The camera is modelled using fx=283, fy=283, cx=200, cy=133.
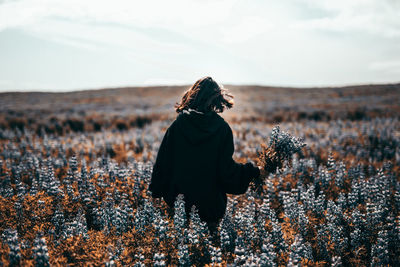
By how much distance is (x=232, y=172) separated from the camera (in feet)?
12.9

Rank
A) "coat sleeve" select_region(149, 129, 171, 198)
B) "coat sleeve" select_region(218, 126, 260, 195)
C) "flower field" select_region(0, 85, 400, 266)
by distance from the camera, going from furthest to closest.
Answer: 1. "coat sleeve" select_region(149, 129, 171, 198)
2. "coat sleeve" select_region(218, 126, 260, 195)
3. "flower field" select_region(0, 85, 400, 266)

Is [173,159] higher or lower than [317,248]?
higher

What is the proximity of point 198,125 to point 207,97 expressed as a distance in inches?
16.2

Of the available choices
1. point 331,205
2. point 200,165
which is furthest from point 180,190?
point 331,205

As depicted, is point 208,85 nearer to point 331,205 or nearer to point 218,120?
point 218,120

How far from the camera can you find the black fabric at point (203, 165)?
397 cm

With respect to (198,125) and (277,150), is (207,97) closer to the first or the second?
(198,125)

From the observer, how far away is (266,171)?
13.5 feet

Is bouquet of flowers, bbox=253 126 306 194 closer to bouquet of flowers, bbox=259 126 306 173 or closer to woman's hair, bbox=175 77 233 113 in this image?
bouquet of flowers, bbox=259 126 306 173

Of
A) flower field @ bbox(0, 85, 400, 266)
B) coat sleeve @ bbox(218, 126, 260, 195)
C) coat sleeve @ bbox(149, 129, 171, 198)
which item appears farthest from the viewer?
coat sleeve @ bbox(149, 129, 171, 198)

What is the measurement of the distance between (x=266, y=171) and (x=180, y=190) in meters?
1.28

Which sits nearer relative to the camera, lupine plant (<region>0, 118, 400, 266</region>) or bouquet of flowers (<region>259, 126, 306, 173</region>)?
lupine plant (<region>0, 118, 400, 266</region>)

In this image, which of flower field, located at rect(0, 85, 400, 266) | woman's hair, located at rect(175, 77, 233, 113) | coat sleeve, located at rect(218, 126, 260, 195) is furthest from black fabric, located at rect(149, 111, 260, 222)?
flower field, located at rect(0, 85, 400, 266)

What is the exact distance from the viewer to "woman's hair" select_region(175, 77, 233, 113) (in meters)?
3.96
